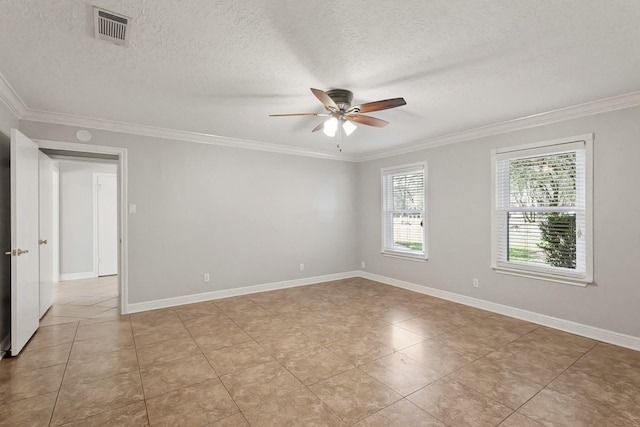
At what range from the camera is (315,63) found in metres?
2.32

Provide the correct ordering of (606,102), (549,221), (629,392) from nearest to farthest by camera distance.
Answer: (629,392) < (606,102) < (549,221)

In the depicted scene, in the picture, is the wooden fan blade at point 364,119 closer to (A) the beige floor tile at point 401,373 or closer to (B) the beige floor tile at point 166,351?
(A) the beige floor tile at point 401,373

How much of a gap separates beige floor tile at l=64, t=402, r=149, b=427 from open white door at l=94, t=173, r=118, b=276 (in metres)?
5.25

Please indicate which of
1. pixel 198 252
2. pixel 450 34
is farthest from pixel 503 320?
pixel 198 252

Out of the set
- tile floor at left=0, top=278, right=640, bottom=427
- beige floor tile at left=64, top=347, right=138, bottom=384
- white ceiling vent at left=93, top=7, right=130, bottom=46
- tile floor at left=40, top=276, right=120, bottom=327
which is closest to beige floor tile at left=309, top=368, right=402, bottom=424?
tile floor at left=0, top=278, right=640, bottom=427

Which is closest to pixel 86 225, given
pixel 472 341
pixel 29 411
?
pixel 29 411

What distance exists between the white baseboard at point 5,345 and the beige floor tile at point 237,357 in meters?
1.79

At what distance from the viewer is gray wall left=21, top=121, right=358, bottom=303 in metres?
4.09

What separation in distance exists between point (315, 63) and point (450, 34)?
0.95 metres

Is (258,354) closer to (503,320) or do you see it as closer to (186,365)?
(186,365)

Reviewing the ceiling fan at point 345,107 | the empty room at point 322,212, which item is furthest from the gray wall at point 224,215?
the ceiling fan at point 345,107

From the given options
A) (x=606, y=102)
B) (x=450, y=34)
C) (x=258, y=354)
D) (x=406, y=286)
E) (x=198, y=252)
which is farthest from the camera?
(x=406, y=286)

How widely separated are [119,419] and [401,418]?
180 cm

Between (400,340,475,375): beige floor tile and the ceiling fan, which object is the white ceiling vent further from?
(400,340,475,375): beige floor tile
